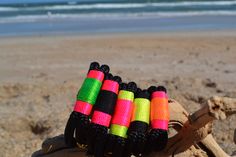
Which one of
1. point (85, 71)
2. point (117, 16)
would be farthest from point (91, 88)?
point (117, 16)

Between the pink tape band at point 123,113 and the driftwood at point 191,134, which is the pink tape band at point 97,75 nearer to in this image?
the pink tape band at point 123,113

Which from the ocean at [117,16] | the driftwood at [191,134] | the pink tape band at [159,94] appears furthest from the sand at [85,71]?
the ocean at [117,16]

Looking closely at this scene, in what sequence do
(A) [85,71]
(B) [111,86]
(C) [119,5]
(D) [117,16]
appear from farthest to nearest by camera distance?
(C) [119,5]
(D) [117,16]
(A) [85,71]
(B) [111,86]

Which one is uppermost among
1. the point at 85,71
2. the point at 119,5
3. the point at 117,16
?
the point at 119,5

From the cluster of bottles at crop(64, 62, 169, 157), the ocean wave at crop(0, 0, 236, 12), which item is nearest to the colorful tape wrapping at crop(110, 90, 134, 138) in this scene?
the cluster of bottles at crop(64, 62, 169, 157)

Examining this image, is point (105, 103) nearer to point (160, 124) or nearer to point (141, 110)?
point (141, 110)

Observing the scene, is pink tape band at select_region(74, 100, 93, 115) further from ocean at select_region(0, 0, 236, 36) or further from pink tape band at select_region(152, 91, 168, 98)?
ocean at select_region(0, 0, 236, 36)
